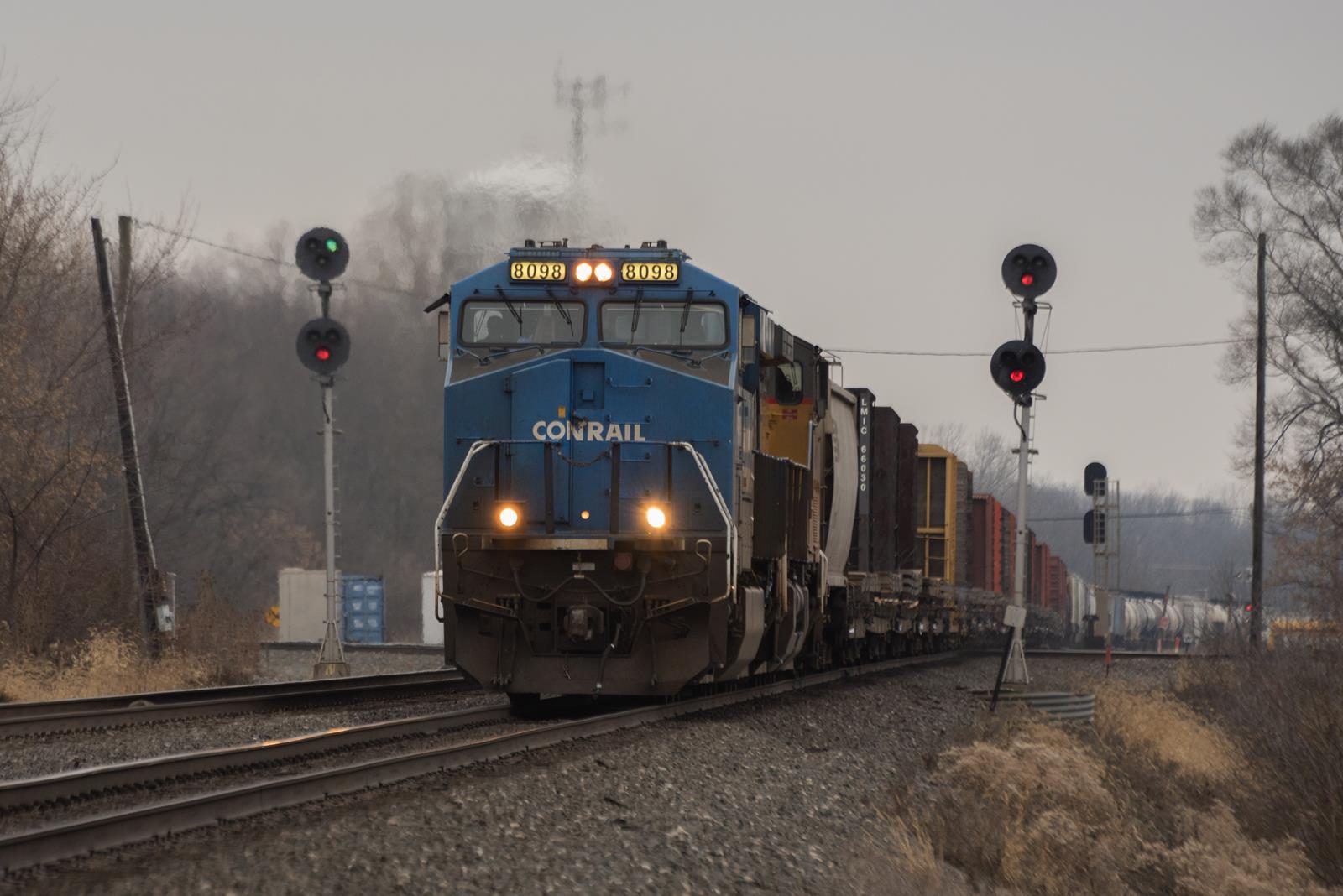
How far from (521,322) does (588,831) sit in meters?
6.62

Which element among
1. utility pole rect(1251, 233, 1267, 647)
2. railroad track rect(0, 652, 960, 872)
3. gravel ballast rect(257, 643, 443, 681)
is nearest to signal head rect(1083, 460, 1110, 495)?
utility pole rect(1251, 233, 1267, 647)

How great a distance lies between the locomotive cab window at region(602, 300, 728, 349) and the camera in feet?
43.9

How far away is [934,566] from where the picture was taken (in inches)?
1122

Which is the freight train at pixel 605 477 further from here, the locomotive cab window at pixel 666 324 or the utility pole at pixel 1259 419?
the utility pole at pixel 1259 419

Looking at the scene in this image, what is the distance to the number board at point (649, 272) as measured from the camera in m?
13.4

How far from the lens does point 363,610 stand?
4144 centimetres

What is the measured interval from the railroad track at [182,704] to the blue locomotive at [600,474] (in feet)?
7.40

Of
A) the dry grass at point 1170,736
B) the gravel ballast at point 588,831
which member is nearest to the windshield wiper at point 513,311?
the gravel ballast at point 588,831

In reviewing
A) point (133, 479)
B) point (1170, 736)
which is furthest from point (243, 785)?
point (133, 479)

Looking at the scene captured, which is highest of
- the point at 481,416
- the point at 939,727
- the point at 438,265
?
the point at 438,265

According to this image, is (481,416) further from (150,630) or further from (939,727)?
(150,630)

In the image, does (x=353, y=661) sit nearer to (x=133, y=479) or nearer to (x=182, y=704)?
(x=133, y=479)

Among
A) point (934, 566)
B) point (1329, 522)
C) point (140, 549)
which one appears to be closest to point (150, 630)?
point (140, 549)

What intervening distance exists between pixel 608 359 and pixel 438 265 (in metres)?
42.7
